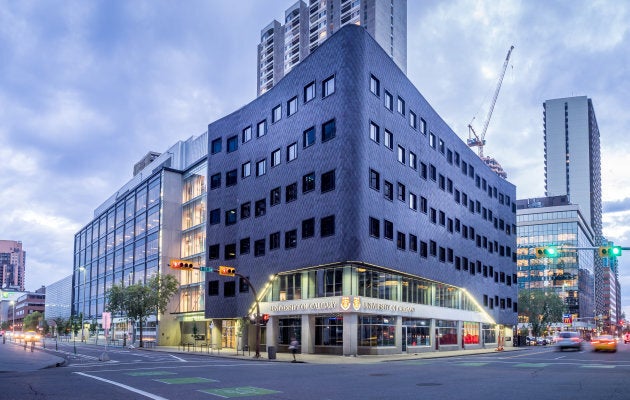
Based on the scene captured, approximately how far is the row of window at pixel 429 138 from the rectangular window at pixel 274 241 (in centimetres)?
1350

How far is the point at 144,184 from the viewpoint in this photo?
9112cm

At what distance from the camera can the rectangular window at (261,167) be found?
58.8 metres

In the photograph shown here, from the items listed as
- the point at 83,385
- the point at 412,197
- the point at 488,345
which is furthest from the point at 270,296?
the point at 488,345

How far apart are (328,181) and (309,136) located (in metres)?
5.71

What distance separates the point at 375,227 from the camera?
4962cm

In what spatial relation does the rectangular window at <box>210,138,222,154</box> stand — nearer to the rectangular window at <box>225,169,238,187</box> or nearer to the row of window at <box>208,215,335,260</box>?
the rectangular window at <box>225,169,238,187</box>

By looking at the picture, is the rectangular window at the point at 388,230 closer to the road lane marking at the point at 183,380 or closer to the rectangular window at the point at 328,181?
the rectangular window at the point at 328,181

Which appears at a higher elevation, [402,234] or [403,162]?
[403,162]

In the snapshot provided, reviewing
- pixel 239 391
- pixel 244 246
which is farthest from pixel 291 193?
pixel 239 391

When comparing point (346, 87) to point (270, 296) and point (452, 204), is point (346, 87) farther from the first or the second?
point (452, 204)

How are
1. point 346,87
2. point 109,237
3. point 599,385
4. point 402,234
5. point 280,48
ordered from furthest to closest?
point 280,48 → point 109,237 → point 402,234 → point 346,87 → point 599,385

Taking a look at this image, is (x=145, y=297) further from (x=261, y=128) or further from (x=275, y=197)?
(x=261, y=128)

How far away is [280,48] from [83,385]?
171634mm

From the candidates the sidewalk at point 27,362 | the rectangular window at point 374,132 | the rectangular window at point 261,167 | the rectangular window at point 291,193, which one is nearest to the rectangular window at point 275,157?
the rectangular window at point 261,167
